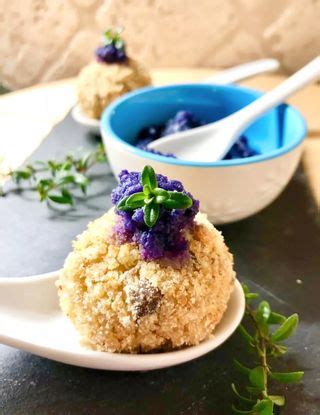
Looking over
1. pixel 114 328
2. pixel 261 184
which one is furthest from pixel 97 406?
pixel 261 184

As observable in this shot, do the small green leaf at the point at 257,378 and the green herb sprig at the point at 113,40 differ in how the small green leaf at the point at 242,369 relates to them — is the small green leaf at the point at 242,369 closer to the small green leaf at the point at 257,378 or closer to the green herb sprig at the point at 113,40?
the small green leaf at the point at 257,378

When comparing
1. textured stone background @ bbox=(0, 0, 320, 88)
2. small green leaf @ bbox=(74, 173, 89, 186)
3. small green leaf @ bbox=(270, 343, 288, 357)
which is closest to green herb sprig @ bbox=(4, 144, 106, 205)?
small green leaf @ bbox=(74, 173, 89, 186)

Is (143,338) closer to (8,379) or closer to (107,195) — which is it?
(8,379)

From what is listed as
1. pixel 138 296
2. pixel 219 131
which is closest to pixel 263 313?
pixel 138 296

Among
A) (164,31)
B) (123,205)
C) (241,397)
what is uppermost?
(123,205)

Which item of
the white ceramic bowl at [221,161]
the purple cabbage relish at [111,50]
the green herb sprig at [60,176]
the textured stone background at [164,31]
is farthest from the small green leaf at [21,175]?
the textured stone background at [164,31]

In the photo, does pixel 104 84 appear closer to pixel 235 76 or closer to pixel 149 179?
pixel 235 76
